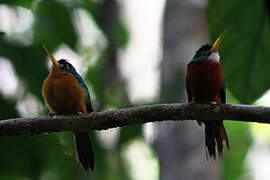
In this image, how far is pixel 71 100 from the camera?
3379 millimetres

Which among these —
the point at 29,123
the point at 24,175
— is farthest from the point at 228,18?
the point at 24,175

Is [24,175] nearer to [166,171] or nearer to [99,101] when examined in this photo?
[166,171]

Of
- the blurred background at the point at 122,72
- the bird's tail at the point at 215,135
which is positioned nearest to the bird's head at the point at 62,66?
the blurred background at the point at 122,72

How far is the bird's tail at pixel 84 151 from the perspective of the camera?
3186mm

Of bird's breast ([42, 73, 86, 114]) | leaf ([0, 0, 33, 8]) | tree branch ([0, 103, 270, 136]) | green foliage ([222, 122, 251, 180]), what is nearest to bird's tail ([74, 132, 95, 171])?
bird's breast ([42, 73, 86, 114])

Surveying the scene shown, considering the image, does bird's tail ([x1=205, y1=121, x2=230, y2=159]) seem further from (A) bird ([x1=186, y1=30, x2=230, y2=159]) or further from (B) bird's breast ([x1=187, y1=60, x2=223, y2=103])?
(B) bird's breast ([x1=187, y1=60, x2=223, y2=103])

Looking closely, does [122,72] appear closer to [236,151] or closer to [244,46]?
[236,151]

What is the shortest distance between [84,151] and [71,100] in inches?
14.9

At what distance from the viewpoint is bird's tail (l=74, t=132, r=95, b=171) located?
3186 millimetres

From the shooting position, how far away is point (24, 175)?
8.05 ft

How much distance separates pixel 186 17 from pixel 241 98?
1.64m

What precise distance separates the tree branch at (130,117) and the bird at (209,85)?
586mm

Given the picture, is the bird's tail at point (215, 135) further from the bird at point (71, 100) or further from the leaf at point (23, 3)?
the leaf at point (23, 3)

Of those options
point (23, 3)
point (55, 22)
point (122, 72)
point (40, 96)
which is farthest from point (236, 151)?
point (23, 3)
